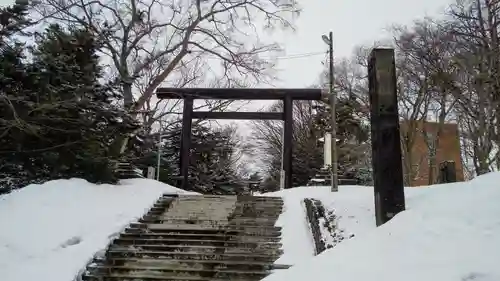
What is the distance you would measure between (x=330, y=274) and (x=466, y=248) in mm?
1323

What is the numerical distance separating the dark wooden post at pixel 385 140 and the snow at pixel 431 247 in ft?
1.16

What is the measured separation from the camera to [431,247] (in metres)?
4.33

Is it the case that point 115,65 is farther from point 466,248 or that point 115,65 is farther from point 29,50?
point 466,248

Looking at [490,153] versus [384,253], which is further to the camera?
[490,153]

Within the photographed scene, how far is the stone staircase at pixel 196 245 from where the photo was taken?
655 centimetres

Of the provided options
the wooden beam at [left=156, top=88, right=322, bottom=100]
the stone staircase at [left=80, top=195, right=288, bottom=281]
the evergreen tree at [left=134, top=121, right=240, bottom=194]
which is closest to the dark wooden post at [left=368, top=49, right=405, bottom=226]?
the stone staircase at [left=80, top=195, right=288, bottom=281]

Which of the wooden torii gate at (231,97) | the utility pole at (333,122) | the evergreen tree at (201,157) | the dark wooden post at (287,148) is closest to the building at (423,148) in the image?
the dark wooden post at (287,148)

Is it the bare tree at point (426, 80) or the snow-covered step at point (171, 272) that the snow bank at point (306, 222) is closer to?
the snow-covered step at point (171, 272)

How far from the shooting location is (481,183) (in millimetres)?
5836

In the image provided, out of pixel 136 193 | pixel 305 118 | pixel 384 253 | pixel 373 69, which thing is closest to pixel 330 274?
A: pixel 384 253

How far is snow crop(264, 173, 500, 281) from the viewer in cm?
381

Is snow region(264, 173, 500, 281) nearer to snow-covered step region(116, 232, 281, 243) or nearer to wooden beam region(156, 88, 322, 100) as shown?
snow-covered step region(116, 232, 281, 243)

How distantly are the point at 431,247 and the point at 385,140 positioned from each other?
2556 millimetres

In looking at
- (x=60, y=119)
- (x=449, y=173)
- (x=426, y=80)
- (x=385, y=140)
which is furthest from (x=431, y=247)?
(x=426, y=80)
